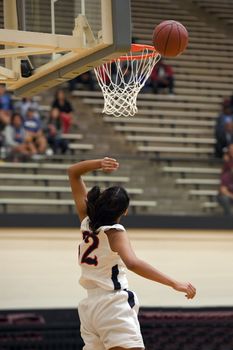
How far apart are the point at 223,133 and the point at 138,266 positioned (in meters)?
9.62

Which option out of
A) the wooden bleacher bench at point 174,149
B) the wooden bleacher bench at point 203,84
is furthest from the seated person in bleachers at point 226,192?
the wooden bleacher bench at point 203,84

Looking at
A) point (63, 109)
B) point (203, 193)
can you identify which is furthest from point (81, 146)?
point (203, 193)

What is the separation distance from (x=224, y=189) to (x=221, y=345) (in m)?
4.01

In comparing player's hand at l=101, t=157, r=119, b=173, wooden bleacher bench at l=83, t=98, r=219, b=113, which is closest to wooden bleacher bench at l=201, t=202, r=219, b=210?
wooden bleacher bench at l=83, t=98, r=219, b=113

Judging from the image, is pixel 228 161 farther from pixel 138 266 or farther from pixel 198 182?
pixel 138 266

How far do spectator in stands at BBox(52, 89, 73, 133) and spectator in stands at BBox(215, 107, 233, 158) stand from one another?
7.41ft

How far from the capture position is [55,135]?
13.3 meters

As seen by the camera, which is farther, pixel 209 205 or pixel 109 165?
pixel 209 205

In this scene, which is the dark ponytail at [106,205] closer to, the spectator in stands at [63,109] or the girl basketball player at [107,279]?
the girl basketball player at [107,279]

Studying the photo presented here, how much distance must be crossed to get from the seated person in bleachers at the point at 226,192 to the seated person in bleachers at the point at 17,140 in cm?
263

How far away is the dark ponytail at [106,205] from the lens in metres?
5.07

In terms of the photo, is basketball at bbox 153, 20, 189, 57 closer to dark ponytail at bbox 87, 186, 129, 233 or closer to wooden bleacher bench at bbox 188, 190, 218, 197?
dark ponytail at bbox 87, 186, 129, 233

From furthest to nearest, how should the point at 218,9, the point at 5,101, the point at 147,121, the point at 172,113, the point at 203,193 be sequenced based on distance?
the point at 218,9 → the point at 172,113 → the point at 147,121 → the point at 5,101 → the point at 203,193

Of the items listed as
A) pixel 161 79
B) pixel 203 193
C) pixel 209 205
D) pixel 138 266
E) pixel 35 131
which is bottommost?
pixel 209 205
